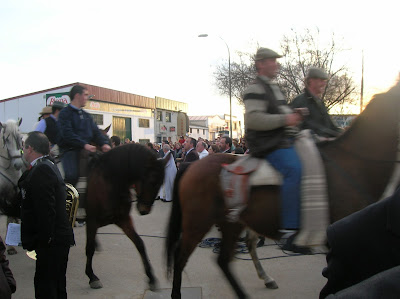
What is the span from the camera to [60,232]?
315cm

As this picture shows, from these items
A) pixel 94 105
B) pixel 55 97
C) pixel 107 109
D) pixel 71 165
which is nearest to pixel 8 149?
pixel 71 165

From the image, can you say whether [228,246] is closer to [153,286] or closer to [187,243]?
[187,243]

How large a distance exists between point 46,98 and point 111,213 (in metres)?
30.8

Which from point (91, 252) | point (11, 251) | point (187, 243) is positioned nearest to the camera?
point (187, 243)

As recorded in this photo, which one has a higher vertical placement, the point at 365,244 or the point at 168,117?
the point at 168,117

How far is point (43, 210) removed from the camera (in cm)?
299

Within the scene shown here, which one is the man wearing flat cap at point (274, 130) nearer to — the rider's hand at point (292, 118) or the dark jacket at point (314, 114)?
the rider's hand at point (292, 118)

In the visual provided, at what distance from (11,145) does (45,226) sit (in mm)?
3492

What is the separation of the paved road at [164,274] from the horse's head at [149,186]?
2.61 ft

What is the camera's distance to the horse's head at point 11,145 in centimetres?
568

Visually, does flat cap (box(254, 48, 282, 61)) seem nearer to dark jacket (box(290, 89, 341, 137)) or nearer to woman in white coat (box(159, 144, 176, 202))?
dark jacket (box(290, 89, 341, 137))

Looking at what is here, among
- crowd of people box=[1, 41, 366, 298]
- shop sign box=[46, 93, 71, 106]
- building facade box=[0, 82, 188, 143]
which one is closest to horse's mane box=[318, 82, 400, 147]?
crowd of people box=[1, 41, 366, 298]

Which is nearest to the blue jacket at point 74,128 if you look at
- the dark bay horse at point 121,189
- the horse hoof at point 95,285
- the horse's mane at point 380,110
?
the dark bay horse at point 121,189

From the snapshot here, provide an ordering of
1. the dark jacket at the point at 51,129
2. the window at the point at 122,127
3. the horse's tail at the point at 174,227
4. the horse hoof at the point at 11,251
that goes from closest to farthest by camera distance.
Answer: the horse's tail at the point at 174,227, the dark jacket at the point at 51,129, the horse hoof at the point at 11,251, the window at the point at 122,127
